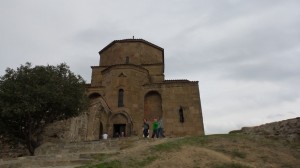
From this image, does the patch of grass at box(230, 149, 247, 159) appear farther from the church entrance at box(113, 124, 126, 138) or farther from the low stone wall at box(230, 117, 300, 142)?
the church entrance at box(113, 124, 126, 138)

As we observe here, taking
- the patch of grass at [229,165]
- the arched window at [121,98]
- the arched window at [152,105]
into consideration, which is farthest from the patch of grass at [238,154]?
the arched window at [121,98]

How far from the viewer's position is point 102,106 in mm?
19938

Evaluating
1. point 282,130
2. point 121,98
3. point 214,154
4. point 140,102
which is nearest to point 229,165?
point 214,154

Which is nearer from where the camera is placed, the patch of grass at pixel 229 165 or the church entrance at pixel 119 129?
the patch of grass at pixel 229 165

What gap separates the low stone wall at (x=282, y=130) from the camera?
1044cm

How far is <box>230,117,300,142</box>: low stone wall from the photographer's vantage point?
34.2ft

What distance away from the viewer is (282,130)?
433 inches

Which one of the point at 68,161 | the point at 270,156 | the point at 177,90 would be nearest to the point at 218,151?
the point at 270,156

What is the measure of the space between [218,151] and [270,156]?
166 cm

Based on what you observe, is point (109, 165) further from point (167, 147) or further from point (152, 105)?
point (152, 105)

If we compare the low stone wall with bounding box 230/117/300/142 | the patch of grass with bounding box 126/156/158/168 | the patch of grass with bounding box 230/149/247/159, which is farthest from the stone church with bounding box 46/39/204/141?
the patch of grass with bounding box 230/149/247/159

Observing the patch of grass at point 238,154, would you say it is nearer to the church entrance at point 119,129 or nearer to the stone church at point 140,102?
the stone church at point 140,102

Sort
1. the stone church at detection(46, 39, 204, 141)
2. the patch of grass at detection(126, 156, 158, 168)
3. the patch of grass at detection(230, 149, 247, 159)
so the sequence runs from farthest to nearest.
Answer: the stone church at detection(46, 39, 204, 141) < the patch of grass at detection(230, 149, 247, 159) < the patch of grass at detection(126, 156, 158, 168)

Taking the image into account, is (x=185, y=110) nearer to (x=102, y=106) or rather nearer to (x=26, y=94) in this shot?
(x=102, y=106)
